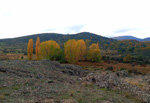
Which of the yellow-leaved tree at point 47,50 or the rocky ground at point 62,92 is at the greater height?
the yellow-leaved tree at point 47,50

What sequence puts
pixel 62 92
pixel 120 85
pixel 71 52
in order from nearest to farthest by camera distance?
pixel 62 92
pixel 120 85
pixel 71 52

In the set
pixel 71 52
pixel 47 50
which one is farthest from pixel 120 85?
pixel 47 50

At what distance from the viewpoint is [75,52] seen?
40469 mm

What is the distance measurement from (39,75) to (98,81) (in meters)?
6.77

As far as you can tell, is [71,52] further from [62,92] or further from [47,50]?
[62,92]

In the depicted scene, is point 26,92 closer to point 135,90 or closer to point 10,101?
point 10,101

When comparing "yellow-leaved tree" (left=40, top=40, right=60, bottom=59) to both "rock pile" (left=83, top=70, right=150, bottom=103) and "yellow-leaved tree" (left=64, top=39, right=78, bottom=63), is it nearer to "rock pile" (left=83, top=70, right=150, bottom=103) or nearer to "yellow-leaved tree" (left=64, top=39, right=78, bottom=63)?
"yellow-leaved tree" (left=64, top=39, right=78, bottom=63)

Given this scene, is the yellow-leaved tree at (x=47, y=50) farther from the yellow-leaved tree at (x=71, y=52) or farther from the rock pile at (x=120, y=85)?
the rock pile at (x=120, y=85)

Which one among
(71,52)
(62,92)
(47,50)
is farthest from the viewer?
(71,52)

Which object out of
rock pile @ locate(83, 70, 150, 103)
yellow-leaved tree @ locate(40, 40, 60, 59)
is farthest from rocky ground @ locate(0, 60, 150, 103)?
yellow-leaved tree @ locate(40, 40, 60, 59)

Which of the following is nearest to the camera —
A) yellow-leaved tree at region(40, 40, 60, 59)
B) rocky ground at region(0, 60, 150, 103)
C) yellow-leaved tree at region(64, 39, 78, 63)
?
rocky ground at region(0, 60, 150, 103)

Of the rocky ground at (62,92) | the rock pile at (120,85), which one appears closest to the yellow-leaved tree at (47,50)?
the rocky ground at (62,92)

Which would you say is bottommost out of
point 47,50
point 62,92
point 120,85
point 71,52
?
point 120,85

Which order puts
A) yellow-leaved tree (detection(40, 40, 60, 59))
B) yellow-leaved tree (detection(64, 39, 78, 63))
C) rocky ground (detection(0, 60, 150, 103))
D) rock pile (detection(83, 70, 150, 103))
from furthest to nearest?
1. yellow-leaved tree (detection(64, 39, 78, 63))
2. yellow-leaved tree (detection(40, 40, 60, 59))
3. rock pile (detection(83, 70, 150, 103))
4. rocky ground (detection(0, 60, 150, 103))
